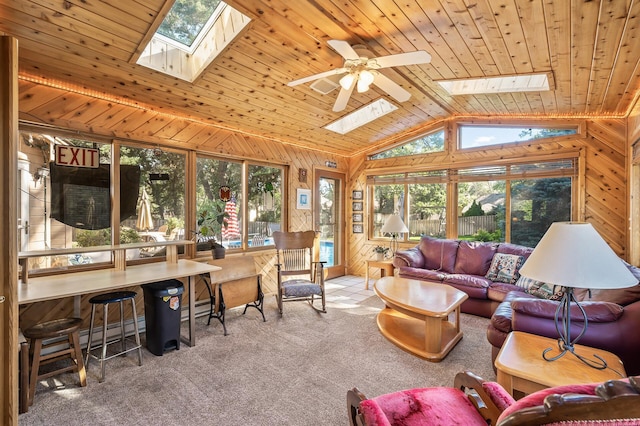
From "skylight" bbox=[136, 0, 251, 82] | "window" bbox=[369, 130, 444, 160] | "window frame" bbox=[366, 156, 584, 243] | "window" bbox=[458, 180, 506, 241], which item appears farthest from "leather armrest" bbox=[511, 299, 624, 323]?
"window" bbox=[369, 130, 444, 160]

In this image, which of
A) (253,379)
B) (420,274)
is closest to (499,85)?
(420,274)

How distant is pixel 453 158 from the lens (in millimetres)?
5383

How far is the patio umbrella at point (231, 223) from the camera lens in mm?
4617

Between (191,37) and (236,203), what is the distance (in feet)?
7.75

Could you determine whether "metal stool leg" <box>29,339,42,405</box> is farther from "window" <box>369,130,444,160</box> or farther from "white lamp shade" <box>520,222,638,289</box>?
"window" <box>369,130,444,160</box>

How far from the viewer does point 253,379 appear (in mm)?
2521

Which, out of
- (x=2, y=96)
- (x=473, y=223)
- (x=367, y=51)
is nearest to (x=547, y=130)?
(x=473, y=223)

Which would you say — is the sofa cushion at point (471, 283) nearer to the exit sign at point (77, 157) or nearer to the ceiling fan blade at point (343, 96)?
the ceiling fan blade at point (343, 96)

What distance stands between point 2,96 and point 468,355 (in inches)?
152

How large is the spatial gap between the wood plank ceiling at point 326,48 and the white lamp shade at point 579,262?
1648 millimetres

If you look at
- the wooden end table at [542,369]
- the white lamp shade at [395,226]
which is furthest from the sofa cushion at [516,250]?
the wooden end table at [542,369]

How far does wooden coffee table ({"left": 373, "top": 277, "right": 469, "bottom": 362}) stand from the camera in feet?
9.37

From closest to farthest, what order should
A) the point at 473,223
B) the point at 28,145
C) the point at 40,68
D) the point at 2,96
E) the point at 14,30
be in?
the point at 2,96, the point at 14,30, the point at 40,68, the point at 28,145, the point at 473,223

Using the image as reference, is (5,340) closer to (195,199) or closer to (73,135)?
(73,135)
